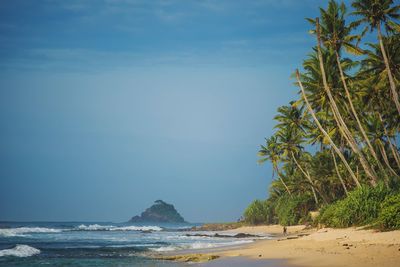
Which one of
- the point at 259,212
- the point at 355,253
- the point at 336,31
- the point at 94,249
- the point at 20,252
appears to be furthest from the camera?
the point at 259,212

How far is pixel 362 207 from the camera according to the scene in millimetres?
20328

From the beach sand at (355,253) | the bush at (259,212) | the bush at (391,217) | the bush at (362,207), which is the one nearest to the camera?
the beach sand at (355,253)

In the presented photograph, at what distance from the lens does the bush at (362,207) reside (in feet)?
64.5

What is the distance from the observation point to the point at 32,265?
14.8 metres

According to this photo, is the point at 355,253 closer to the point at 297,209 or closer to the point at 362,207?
the point at 362,207

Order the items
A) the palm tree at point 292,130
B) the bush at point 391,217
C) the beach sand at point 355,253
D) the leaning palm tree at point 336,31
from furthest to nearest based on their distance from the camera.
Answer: the palm tree at point 292,130, the leaning palm tree at point 336,31, the bush at point 391,217, the beach sand at point 355,253

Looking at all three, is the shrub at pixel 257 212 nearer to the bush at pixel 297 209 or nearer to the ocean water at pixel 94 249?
the bush at pixel 297 209

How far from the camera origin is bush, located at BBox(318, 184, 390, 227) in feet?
64.5

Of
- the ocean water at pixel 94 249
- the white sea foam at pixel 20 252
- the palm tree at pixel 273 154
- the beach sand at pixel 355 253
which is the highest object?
the palm tree at pixel 273 154

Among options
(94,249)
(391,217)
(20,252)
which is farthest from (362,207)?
(20,252)

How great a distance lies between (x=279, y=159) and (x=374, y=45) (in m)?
22.1

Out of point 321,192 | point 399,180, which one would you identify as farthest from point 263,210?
point 399,180

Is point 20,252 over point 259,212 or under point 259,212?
under

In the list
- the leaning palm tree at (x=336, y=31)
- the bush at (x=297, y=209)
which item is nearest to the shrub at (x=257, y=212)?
the bush at (x=297, y=209)
